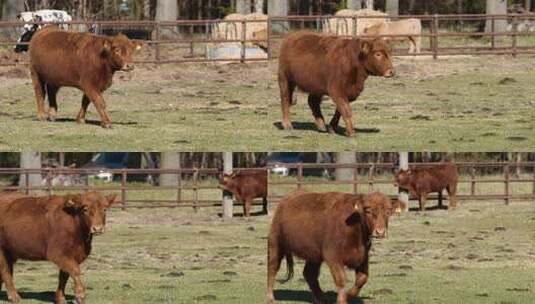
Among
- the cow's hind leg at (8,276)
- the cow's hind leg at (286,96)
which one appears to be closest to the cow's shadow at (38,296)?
the cow's hind leg at (8,276)

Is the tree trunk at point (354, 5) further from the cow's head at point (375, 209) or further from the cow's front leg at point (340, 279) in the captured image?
the cow's head at point (375, 209)

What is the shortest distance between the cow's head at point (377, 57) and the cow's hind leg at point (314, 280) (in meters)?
4.70

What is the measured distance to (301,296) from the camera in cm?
1816

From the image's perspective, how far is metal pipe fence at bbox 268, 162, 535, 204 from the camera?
3425 centimetres

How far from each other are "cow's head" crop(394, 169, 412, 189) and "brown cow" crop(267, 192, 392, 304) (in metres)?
17.8

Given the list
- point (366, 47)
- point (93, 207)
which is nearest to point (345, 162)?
point (366, 47)

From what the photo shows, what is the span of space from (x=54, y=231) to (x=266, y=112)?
10313 mm

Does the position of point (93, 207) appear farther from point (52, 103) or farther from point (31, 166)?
point (31, 166)

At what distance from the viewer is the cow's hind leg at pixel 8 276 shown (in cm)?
1745

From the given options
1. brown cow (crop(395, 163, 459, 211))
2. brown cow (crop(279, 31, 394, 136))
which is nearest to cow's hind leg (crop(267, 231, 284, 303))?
brown cow (crop(279, 31, 394, 136))

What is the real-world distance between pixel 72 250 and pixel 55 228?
0.31m

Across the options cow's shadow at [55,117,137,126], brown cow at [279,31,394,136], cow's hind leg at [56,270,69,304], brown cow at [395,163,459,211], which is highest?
brown cow at [279,31,394,136]

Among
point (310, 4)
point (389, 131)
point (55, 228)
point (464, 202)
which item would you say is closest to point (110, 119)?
point (389, 131)

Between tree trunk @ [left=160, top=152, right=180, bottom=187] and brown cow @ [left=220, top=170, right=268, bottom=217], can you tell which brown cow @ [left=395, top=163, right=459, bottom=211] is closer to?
brown cow @ [left=220, top=170, right=268, bottom=217]
